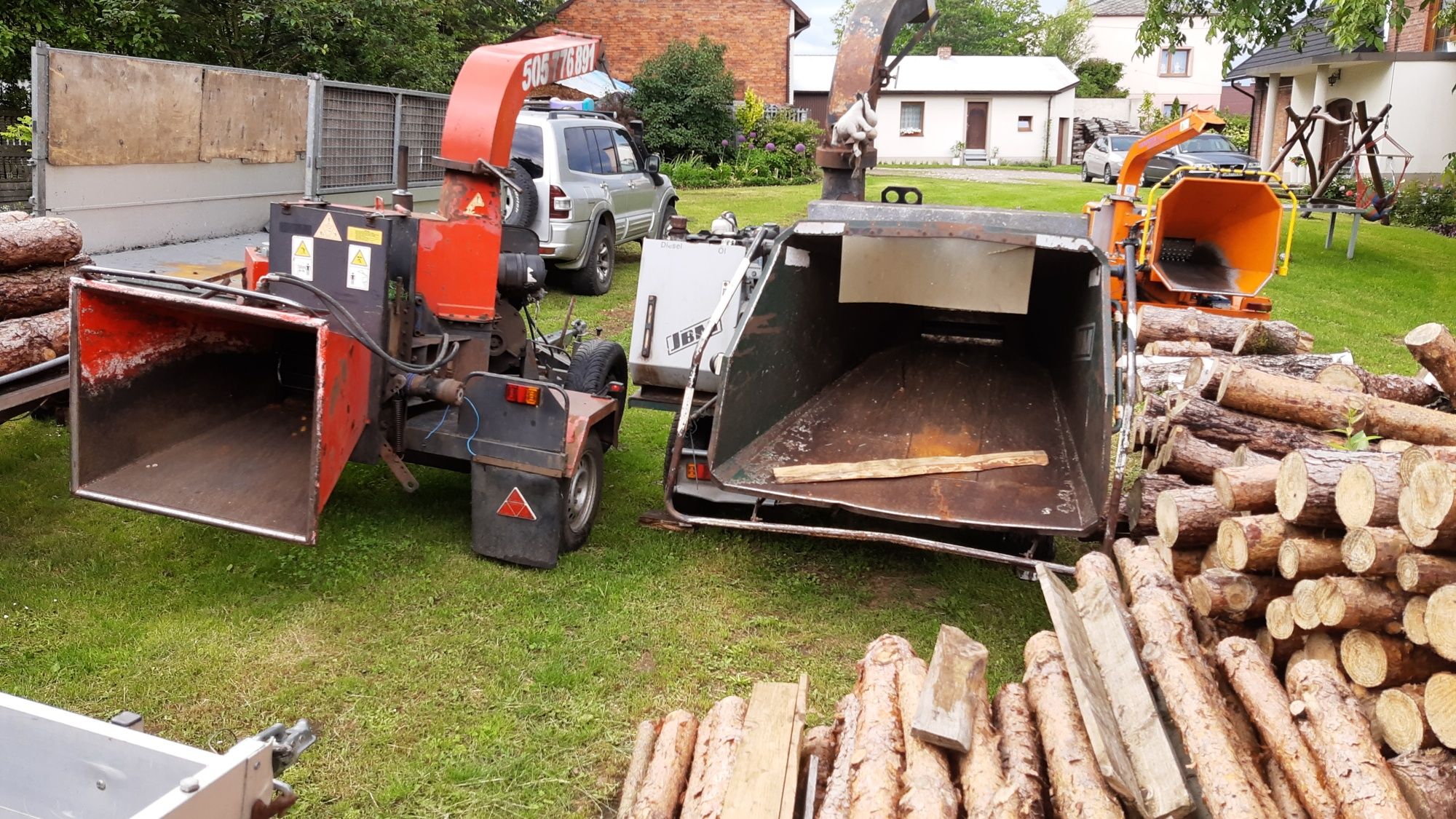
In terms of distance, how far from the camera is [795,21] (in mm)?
35250

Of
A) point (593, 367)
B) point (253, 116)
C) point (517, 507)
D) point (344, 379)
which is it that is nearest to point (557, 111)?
point (253, 116)

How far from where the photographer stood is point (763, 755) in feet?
11.3

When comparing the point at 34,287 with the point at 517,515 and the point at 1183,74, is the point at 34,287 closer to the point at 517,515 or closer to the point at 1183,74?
the point at 517,515

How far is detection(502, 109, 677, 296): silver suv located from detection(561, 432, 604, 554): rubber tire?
5.39 meters

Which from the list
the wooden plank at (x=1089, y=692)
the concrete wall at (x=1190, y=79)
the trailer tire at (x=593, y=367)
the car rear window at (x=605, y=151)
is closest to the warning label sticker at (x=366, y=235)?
the trailer tire at (x=593, y=367)

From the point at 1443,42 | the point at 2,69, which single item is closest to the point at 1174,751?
the point at 2,69

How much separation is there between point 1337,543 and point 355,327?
12.9 ft

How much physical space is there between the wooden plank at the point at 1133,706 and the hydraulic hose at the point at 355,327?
2.90m

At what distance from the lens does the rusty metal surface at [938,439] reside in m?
5.38

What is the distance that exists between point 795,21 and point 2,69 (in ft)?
85.0

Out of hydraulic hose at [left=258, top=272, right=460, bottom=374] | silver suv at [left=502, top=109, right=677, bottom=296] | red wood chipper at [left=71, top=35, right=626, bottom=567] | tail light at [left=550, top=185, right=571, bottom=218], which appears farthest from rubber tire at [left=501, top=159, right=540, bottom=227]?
hydraulic hose at [left=258, top=272, right=460, bottom=374]

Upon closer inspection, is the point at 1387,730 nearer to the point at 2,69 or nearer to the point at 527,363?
the point at 527,363

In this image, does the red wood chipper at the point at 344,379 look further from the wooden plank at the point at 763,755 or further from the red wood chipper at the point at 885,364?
the wooden plank at the point at 763,755

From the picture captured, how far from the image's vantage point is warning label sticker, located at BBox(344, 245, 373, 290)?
517 centimetres
